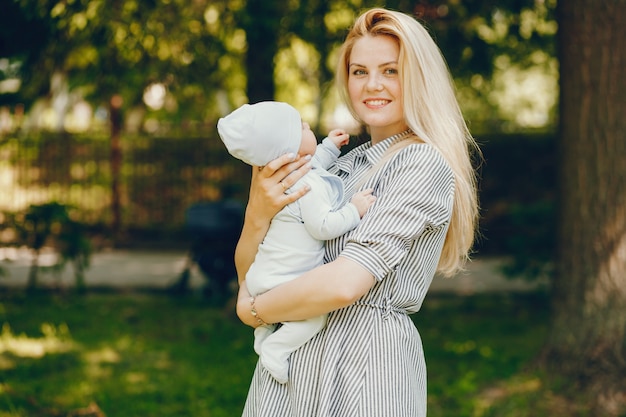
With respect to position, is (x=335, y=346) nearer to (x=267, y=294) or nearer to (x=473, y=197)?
(x=267, y=294)

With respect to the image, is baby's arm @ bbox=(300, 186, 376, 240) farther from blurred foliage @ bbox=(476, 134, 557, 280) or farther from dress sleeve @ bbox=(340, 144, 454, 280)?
blurred foliage @ bbox=(476, 134, 557, 280)

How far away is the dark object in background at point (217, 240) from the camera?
7969mm

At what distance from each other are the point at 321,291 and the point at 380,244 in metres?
0.20

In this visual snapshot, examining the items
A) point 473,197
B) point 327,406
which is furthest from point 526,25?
point 327,406

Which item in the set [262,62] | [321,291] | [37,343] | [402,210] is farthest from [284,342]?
[262,62]

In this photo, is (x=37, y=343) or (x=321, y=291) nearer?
(x=321, y=291)

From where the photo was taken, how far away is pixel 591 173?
17.0 feet

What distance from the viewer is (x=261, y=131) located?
220 cm

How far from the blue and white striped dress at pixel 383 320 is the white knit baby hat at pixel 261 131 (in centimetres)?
28

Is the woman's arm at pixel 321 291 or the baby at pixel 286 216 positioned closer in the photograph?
the woman's arm at pixel 321 291

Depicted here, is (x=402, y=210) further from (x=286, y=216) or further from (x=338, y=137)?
(x=338, y=137)

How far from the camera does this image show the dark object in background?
797cm

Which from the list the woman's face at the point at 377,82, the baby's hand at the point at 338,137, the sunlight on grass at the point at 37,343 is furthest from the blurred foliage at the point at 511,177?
the woman's face at the point at 377,82

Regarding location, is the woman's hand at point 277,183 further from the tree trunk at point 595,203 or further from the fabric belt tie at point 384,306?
the tree trunk at point 595,203
